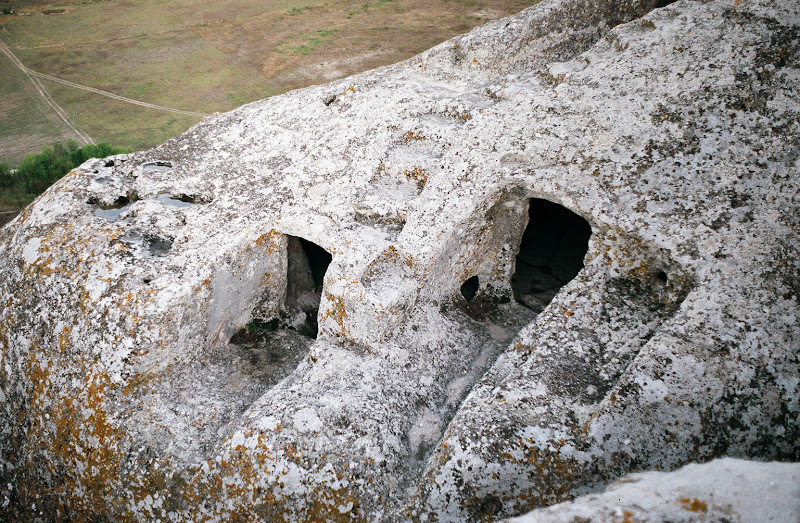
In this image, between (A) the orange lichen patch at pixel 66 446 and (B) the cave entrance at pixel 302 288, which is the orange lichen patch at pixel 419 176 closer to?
(B) the cave entrance at pixel 302 288

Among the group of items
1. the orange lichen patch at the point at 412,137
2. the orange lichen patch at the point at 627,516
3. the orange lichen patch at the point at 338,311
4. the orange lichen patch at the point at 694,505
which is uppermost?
the orange lichen patch at the point at 412,137

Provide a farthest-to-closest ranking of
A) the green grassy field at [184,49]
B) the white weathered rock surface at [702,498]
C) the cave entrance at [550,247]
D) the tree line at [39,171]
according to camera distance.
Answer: the green grassy field at [184,49]
the tree line at [39,171]
the cave entrance at [550,247]
the white weathered rock surface at [702,498]

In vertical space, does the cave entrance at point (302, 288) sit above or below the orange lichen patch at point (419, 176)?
below

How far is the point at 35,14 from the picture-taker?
3139 centimetres

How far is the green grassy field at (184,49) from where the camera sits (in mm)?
25391

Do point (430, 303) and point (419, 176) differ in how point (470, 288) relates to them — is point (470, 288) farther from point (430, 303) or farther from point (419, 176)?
point (419, 176)

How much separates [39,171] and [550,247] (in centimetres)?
1913

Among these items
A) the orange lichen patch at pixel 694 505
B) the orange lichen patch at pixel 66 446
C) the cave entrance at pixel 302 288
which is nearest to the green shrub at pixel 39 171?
the cave entrance at pixel 302 288

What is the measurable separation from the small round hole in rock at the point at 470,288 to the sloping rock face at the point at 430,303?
2.5 inches

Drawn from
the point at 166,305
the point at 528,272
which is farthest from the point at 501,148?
the point at 166,305

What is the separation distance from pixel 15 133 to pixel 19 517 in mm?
23903

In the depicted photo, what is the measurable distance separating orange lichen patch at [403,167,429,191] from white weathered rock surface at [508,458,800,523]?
18.5ft

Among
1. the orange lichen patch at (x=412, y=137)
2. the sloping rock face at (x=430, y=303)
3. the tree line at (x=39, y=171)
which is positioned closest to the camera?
the sloping rock face at (x=430, y=303)

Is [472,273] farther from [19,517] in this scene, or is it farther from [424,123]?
[19,517]
